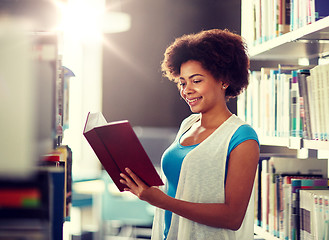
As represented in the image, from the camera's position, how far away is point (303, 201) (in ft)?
4.91

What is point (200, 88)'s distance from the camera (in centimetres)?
139

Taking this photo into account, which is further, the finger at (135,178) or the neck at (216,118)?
the neck at (216,118)

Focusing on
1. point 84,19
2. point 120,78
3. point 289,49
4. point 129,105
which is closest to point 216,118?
point 289,49

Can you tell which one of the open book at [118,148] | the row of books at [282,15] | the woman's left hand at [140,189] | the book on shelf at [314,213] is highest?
the row of books at [282,15]

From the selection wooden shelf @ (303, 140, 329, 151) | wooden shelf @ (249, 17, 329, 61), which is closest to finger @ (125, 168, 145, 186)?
wooden shelf @ (303, 140, 329, 151)

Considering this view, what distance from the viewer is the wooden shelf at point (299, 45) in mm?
1332

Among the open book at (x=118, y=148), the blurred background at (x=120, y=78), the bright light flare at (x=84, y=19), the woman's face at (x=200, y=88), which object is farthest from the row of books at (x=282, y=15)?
the bright light flare at (x=84, y=19)

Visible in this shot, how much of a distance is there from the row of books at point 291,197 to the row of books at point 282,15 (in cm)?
59

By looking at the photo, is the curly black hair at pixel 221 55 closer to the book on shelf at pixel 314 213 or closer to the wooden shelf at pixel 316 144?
the wooden shelf at pixel 316 144

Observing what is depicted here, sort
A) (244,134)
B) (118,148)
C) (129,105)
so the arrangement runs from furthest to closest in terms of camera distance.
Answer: (129,105)
(244,134)
(118,148)

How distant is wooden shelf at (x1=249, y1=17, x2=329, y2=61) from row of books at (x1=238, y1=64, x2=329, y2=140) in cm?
9

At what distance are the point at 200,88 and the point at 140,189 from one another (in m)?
0.44

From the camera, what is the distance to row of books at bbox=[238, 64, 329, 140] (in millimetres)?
1362

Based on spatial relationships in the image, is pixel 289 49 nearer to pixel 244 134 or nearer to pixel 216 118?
pixel 216 118
